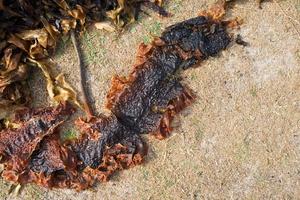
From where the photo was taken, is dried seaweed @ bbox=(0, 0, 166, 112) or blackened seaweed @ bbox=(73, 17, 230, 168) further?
blackened seaweed @ bbox=(73, 17, 230, 168)

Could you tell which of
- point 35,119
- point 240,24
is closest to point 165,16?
point 240,24

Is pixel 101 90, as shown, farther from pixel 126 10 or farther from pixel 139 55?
pixel 126 10

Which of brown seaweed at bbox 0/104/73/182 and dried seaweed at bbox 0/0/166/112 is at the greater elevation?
dried seaweed at bbox 0/0/166/112

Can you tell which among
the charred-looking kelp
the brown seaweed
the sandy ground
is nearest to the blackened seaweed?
the charred-looking kelp

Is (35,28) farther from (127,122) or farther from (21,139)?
(127,122)

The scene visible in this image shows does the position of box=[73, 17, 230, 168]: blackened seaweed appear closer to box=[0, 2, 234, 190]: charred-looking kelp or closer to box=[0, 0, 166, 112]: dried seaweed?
box=[0, 2, 234, 190]: charred-looking kelp
